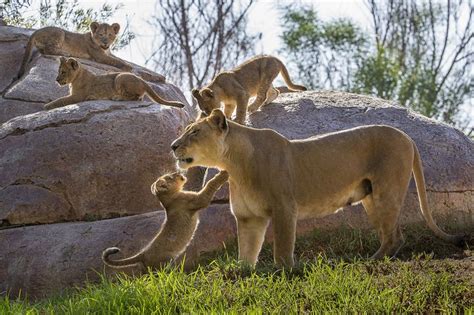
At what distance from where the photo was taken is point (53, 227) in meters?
9.18

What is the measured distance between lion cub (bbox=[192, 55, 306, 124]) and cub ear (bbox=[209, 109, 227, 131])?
7.94ft

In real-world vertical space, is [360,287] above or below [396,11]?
below

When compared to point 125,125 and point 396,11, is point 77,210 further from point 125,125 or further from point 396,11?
point 396,11

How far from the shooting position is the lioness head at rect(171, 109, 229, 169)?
760 cm

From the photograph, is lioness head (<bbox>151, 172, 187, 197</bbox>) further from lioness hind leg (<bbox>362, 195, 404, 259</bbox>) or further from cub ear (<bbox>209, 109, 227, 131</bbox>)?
lioness hind leg (<bbox>362, 195, 404, 259</bbox>)

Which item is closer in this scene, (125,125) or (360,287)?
(360,287)

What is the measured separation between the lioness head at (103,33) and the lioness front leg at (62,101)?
Result: 2.40m

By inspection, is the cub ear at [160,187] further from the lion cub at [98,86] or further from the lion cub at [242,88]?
the lion cub at [98,86]

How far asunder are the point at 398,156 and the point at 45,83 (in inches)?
199

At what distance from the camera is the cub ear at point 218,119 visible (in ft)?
25.1

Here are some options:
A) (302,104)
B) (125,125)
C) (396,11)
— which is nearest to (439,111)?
(396,11)

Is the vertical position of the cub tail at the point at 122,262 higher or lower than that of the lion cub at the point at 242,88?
lower

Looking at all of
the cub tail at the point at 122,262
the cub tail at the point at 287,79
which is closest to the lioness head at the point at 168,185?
the cub tail at the point at 122,262

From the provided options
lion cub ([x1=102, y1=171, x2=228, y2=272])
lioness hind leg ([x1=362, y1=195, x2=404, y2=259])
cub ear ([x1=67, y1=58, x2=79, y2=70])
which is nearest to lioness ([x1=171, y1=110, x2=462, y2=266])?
lioness hind leg ([x1=362, y1=195, x2=404, y2=259])
